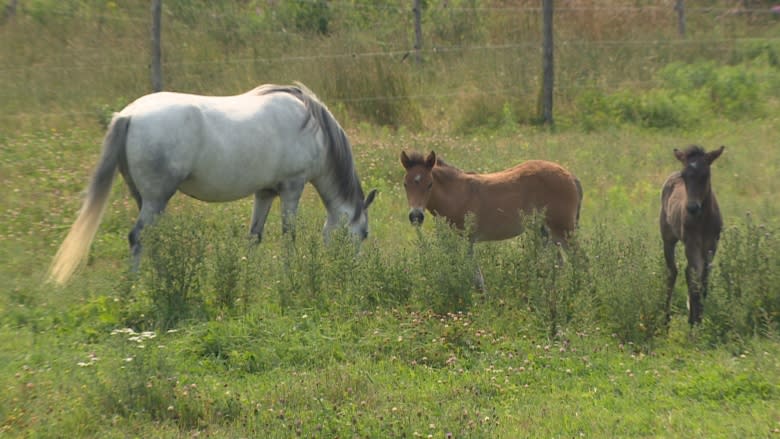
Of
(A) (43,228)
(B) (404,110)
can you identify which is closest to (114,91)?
(B) (404,110)

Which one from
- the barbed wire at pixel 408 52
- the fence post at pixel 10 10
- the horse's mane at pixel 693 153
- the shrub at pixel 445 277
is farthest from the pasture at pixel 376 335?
the fence post at pixel 10 10

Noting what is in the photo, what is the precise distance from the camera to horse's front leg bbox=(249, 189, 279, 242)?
965 cm

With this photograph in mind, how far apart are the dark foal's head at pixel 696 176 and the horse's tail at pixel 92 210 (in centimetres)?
455

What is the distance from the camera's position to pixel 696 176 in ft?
24.7

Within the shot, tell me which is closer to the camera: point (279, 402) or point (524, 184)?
point (279, 402)

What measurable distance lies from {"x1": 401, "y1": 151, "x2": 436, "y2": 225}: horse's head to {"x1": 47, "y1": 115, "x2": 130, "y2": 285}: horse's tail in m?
A: 2.38

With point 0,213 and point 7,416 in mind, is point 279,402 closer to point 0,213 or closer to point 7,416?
point 7,416

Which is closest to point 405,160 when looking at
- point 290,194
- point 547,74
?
point 290,194

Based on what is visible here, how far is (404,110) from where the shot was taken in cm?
1627

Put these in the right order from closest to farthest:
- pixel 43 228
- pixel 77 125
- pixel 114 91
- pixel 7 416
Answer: pixel 7 416, pixel 43 228, pixel 77 125, pixel 114 91

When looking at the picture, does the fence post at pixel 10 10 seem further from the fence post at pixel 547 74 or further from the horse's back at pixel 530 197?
the horse's back at pixel 530 197

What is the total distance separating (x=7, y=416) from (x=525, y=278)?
12.6 ft

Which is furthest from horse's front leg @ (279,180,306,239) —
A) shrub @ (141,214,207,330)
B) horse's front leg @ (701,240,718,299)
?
horse's front leg @ (701,240,718,299)

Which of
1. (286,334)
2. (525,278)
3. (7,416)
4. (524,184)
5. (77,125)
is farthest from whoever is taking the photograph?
(77,125)
